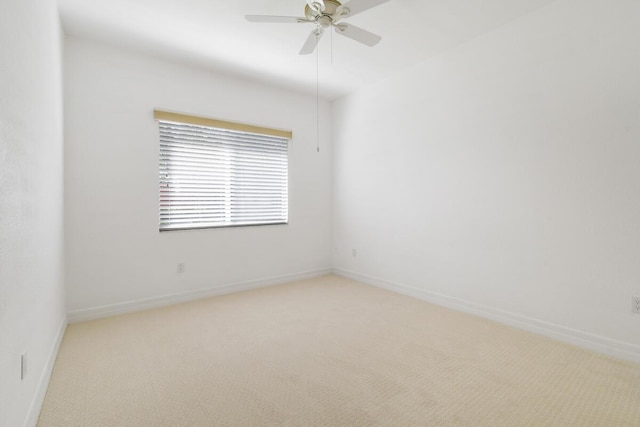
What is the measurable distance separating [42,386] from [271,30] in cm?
298

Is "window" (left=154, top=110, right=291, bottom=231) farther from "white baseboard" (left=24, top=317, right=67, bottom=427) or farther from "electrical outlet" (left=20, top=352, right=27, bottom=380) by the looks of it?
"electrical outlet" (left=20, top=352, right=27, bottom=380)

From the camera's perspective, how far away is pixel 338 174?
15.1 ft

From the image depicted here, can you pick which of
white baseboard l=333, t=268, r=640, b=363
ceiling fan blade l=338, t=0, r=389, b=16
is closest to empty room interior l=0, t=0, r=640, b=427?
white baseboard l=333, t=268, r=640, b=363

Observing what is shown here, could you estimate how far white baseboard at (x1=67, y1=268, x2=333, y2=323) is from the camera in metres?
2.90

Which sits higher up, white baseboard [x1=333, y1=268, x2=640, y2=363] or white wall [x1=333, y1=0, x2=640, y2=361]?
white wall [x1=333, y1=0, x2=640, y2=361]

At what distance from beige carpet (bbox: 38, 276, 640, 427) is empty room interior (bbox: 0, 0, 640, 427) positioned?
0.02 metres

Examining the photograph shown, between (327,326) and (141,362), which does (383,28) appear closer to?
(327,326)

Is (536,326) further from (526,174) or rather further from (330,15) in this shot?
(330,15)

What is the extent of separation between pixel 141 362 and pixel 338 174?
10.8ft

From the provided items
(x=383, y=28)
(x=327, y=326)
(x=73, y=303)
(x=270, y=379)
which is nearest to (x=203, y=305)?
(x=73, y=303)

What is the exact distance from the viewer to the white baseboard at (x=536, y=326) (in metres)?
2.20

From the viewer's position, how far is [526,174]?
266cm

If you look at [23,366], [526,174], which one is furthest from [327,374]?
[526,174]

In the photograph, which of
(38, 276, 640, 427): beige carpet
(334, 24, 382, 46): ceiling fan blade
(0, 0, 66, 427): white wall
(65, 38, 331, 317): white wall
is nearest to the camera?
(0, 0, 66, 427): white wall
